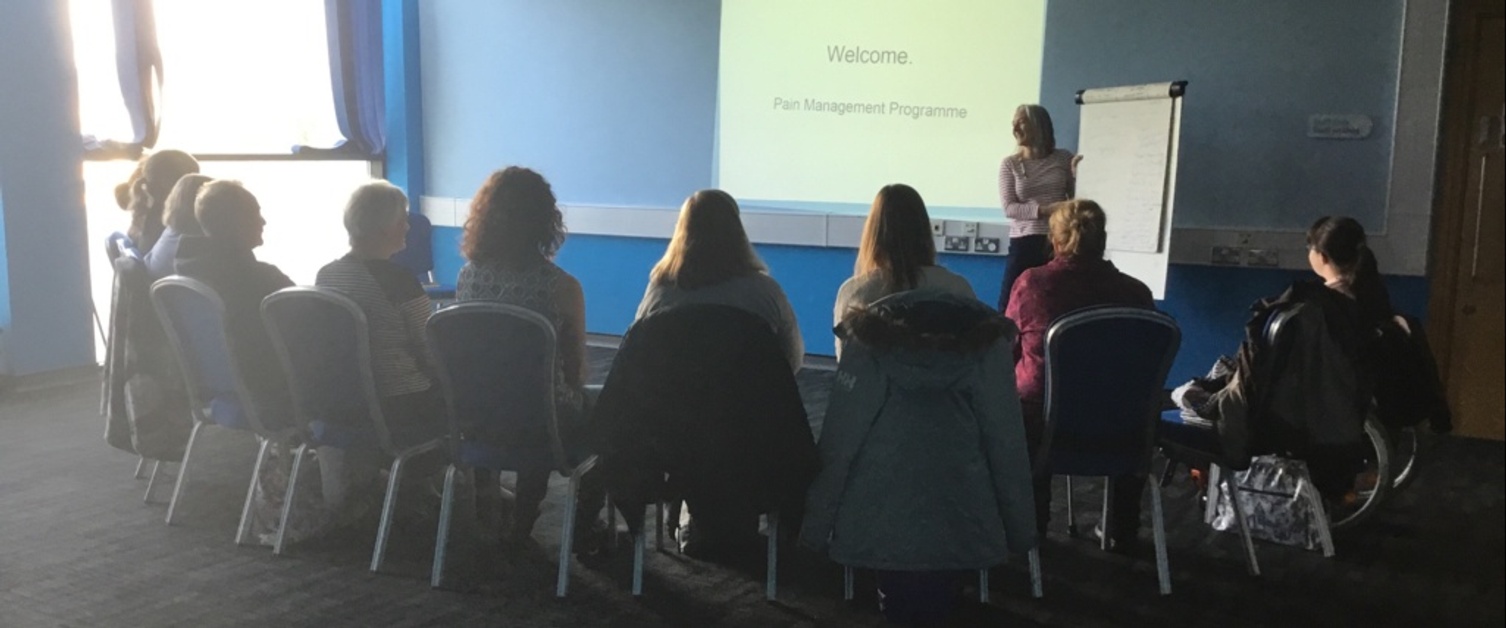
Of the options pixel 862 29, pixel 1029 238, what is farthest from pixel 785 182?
pixel 1029 238

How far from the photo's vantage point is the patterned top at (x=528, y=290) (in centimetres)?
337

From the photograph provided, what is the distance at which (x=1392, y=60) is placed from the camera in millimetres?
5453

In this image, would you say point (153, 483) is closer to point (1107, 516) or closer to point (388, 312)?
point (388, 312)

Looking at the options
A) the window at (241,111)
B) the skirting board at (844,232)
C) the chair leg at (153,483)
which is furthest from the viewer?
the window at (241,111)

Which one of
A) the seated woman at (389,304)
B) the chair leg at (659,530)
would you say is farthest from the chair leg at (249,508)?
the chair leg at (659,530)

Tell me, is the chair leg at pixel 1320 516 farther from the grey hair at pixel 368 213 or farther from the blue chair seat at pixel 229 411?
the blue chair seat at pixel 229 411

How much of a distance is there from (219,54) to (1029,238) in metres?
4.58

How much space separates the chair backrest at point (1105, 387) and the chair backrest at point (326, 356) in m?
1.85

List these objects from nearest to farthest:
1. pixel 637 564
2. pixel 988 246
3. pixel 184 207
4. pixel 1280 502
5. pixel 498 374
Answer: pixel 498 374 < pixel 637 564 < pixel 1280 502 < pixel 184 207 < pixel 988 246

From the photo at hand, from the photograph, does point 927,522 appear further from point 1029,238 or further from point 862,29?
point 862,29

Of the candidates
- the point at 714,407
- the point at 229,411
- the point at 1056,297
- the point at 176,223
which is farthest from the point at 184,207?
the point at 1056,297

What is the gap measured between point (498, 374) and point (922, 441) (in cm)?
111

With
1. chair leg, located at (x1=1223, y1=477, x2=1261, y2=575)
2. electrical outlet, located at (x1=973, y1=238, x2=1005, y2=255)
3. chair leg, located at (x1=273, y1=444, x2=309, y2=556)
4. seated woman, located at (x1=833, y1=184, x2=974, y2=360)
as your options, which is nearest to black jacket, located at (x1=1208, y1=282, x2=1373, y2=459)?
chair leg, located at (x1=1223, y1=477, x2=1261, y2=575)

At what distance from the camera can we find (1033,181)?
19.0 feet
